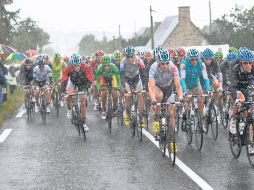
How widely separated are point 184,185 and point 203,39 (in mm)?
70587

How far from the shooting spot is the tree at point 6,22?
187ft

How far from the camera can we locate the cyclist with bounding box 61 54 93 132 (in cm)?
1232

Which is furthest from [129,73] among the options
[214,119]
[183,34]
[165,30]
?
[165,30]

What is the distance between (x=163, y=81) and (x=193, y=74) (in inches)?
46.7

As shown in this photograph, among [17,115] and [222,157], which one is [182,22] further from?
[222,157]

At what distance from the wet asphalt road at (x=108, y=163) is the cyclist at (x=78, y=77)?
840 millimetres

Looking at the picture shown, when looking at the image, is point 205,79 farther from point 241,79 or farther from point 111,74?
point 111,74

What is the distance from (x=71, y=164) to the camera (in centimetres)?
923

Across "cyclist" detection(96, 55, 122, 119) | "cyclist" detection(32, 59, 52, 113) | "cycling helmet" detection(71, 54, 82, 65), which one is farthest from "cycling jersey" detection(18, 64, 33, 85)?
"cycling helmet" detection(71, 54, 82, 65)

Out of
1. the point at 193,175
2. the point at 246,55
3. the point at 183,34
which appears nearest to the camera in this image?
the point at 193,175

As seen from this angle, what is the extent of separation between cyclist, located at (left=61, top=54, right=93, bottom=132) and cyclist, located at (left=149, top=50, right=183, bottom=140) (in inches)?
→ 101

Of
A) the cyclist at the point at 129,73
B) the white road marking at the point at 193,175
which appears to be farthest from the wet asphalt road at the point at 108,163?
the cyclist at the point at 129,73

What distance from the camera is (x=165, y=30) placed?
8269 centimetres

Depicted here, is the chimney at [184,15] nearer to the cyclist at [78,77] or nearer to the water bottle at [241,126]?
the cyclist at [78,77]
